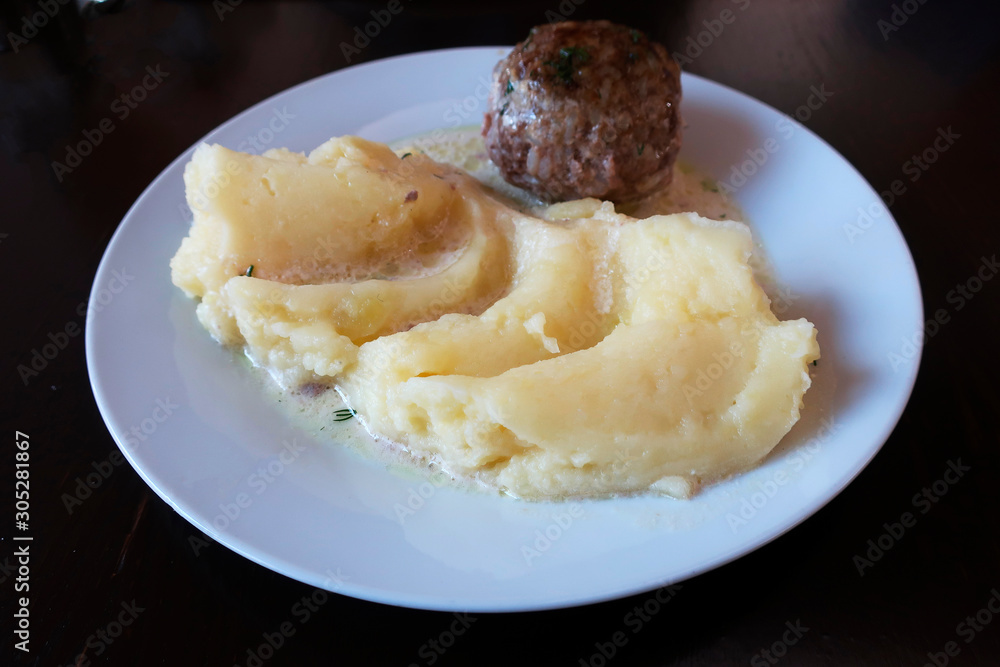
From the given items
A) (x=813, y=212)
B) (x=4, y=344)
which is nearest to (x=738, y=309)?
(x=813, y=212)

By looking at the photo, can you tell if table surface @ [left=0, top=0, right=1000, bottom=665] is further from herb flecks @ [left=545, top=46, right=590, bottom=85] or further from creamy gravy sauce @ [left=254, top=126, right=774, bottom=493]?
herb flecks @ [left=545, top=46, right=590, bottom=85]

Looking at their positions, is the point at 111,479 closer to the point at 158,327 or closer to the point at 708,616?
the point at 158,327

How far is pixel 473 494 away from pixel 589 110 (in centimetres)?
171

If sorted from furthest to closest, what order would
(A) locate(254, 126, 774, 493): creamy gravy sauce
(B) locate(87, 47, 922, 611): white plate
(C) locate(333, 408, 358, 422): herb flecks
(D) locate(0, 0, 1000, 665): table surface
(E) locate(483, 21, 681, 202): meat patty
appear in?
(E) locate(483, 21, 681, 202): meat patty, (C) locate(333, 408, 358, 422): herb flecks, (A) locate(254, 126, 774, 493): creamy gravy sauce, (D) locate(0, 0, 1000, 665): table surface, (B) locate(87, 47, 922, 611): white plate

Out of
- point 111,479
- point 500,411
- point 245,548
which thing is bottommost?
point 111,479

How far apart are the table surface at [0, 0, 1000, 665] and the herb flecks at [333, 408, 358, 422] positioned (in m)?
0.60

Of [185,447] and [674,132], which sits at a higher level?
[674,132]

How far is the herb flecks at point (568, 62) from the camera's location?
296cm

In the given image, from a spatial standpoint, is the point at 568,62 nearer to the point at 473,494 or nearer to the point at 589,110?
the point at 589,110

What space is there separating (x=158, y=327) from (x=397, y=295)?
3.26ft

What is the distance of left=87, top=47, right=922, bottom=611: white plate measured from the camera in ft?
6.49

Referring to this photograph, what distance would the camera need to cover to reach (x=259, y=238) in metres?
2.81

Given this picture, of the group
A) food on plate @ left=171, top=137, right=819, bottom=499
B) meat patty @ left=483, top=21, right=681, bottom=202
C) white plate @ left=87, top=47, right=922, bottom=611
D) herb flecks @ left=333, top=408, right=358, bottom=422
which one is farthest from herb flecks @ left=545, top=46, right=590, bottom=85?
herb flecks @ left=333, top=408, right=358, bottom=422

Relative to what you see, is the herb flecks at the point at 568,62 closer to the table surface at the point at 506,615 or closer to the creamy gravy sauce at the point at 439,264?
the creamy gravy sauce at the point at 439,264
